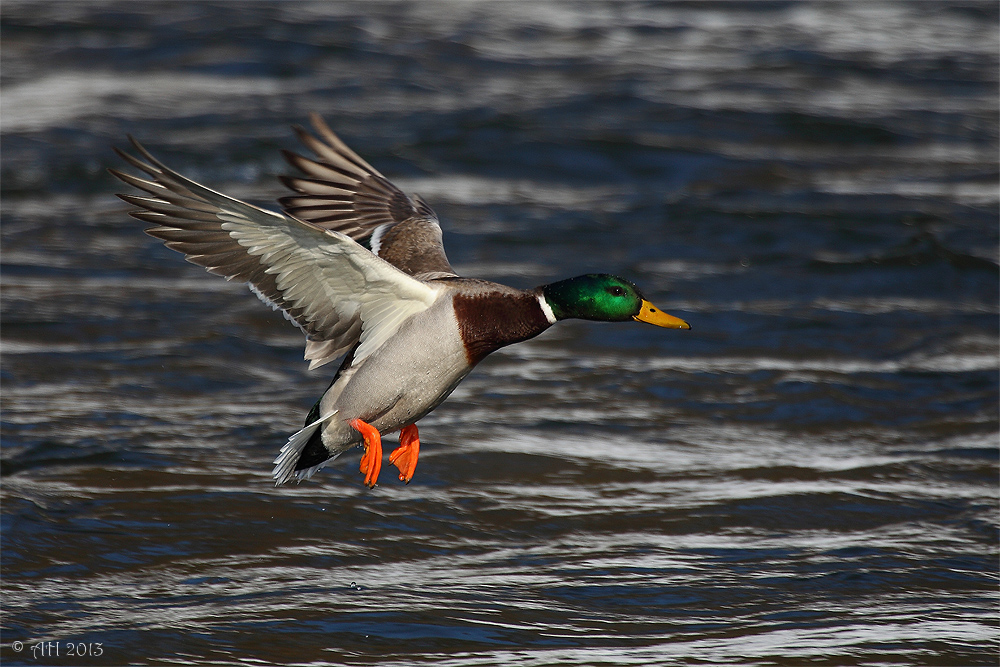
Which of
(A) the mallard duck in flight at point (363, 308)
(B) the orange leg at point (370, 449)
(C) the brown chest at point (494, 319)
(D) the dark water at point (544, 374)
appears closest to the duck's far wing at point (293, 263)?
(A) the mallard duck in flight at point (363, 308)

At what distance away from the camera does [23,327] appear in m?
8.87

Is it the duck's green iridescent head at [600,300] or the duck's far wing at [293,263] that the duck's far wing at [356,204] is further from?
the duck's green iridescent head at [600,300]

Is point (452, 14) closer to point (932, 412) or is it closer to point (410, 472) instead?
point (932, 412)

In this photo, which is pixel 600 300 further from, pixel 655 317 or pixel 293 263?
pixel 293 263

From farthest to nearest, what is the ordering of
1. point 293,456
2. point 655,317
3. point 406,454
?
point 406,454
point 293,456
point 655,317

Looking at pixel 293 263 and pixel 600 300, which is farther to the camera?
pixel 600 300

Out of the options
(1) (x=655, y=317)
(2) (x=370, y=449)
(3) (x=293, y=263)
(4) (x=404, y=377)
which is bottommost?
(2) (x=370, y=449)

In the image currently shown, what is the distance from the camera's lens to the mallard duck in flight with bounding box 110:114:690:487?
15.9 ft

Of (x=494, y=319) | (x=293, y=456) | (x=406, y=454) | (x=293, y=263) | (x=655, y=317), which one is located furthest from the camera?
(x=406, y=454)

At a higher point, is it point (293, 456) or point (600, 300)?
point (600, 300)

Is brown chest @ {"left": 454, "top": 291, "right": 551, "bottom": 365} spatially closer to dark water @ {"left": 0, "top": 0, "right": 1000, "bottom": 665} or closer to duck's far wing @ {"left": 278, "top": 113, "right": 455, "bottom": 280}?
duck's far wing @ {"left": 278, "top": 113, "right": 455, "bottom": 280}

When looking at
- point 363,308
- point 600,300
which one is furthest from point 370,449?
point 600,300

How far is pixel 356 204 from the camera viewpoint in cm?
645

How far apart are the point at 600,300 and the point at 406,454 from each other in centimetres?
116
